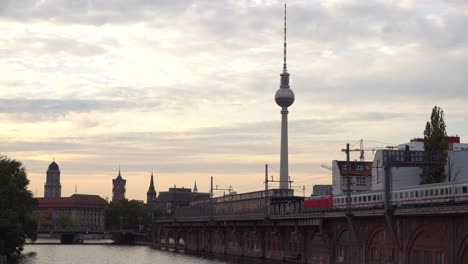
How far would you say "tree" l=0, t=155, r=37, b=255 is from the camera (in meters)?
116

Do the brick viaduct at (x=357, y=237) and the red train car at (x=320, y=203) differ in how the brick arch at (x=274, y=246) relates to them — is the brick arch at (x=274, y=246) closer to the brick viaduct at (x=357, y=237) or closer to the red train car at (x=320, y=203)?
the brick viaduct at (x=357, y=237)

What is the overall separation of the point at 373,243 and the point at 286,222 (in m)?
32.2

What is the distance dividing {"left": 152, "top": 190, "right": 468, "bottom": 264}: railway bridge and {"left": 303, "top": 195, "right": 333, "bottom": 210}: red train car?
2.23 meters

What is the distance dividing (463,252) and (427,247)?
772cm

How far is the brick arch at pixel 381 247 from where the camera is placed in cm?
9706

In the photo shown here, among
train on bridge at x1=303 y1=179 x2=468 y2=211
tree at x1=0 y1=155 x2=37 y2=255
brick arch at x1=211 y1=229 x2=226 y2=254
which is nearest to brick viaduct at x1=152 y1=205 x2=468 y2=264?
train on bridge at x1=303 y1=179 x2=468 y2=211

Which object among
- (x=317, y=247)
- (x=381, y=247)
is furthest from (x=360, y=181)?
(x=381, y=247)

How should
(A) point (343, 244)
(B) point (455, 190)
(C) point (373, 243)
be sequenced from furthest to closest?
1. (A) point (343, 244)
2. (C) point (373, 243)
3. (B) point (455, 190)

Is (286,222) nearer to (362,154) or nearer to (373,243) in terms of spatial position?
(373,243)

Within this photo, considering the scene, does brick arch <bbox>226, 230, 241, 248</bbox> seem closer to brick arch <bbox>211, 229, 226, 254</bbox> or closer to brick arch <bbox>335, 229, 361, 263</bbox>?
brick arch <bbox>211, 229, 226, 254</bbox>

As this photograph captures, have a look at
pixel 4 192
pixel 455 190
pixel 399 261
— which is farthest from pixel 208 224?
pixel 455 190

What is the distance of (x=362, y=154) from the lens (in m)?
198

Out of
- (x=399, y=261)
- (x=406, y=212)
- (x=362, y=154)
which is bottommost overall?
(x=399, y=261)

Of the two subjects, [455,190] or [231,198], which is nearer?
[455,190]
